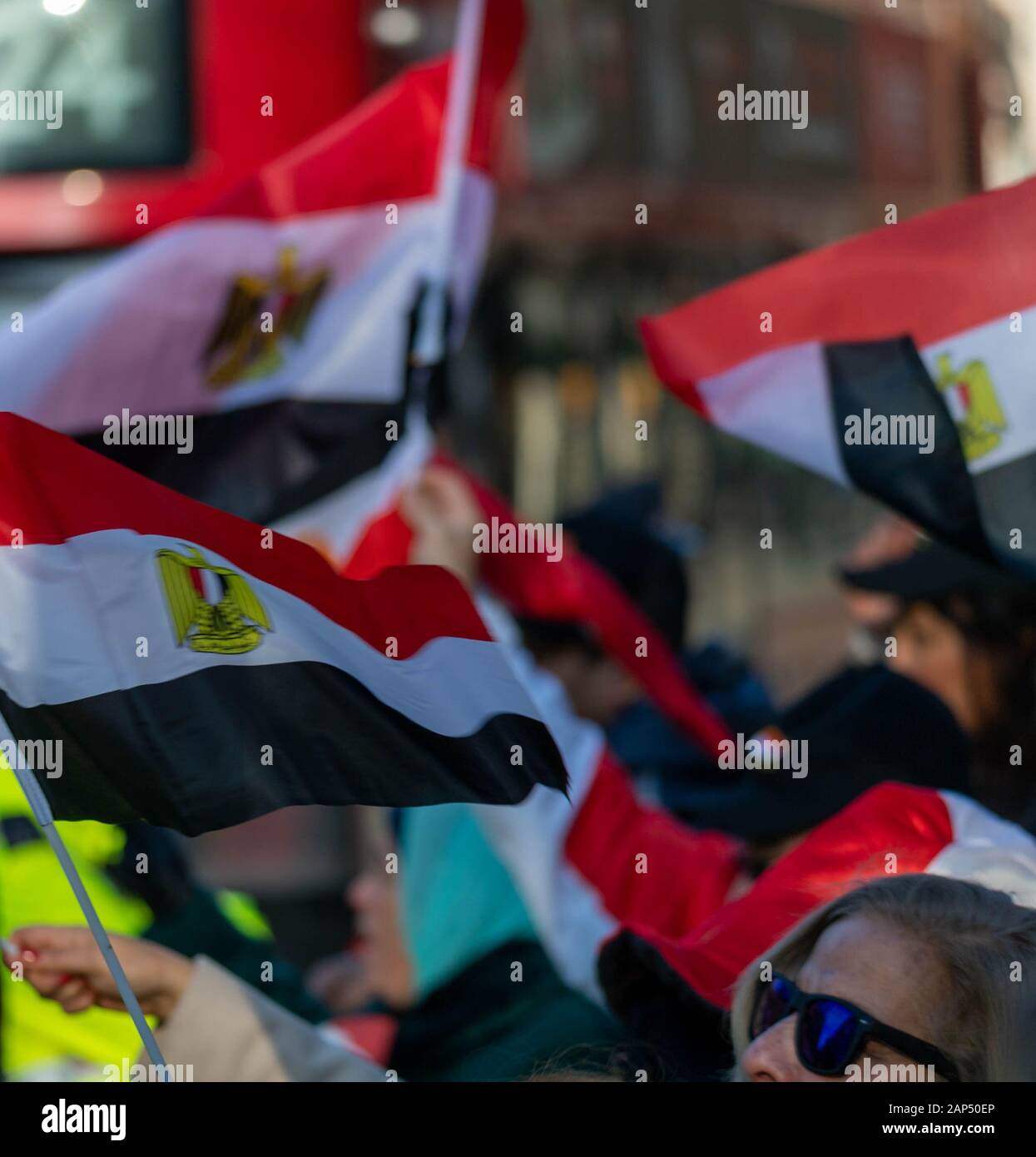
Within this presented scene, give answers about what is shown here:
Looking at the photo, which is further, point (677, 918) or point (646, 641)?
point (646, 641)

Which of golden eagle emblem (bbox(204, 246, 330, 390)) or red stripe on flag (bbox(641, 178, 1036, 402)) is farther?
golden eagle emblem (bbox(204, 246, 330, 390))

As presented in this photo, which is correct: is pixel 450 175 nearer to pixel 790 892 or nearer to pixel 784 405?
pixel 784 405

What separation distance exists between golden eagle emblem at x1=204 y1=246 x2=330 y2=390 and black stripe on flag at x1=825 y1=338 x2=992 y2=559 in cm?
137

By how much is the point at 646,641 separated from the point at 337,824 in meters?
4.36

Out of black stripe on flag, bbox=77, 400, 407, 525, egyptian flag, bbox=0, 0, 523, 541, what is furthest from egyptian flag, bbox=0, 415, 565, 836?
black stripe on flag, bbox=77, 400, 407, 525

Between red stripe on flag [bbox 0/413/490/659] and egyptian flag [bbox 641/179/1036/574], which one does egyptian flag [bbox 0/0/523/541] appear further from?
red stripe on flag [bbox 0/413/490/659]

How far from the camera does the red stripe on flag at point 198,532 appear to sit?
7.27 ft

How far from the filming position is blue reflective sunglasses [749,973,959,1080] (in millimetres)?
1965

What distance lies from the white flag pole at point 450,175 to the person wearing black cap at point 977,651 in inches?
47.2

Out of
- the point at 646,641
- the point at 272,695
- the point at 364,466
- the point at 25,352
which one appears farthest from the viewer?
the point at 646,641

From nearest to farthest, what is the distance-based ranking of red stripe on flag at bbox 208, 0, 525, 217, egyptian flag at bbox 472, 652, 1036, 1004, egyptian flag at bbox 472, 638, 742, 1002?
egyptian flag at bbox 472, 652, 1036, 1004 < egyptian flag at bbox 472, 638, 742, 1002 < red stripe on flag at bbox 208, 0, 525, 217

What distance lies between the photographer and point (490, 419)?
33.1 ft
